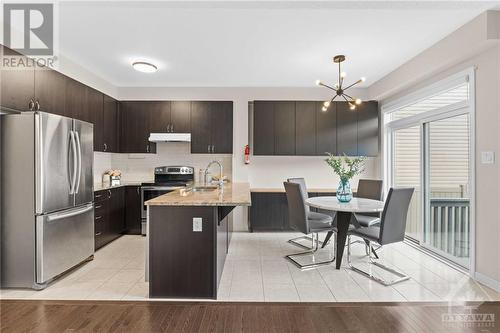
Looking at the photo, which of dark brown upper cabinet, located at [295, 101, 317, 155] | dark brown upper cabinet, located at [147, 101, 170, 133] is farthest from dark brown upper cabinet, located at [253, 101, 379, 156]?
dark brown upper cabinet, located at [147, 101, 170, 133]

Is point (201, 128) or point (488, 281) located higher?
point (201, 128)

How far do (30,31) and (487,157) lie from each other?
4942 millimetres

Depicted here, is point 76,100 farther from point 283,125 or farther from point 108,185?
point 283,125

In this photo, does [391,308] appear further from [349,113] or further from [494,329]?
[349,113]

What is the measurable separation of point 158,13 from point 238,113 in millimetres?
2664

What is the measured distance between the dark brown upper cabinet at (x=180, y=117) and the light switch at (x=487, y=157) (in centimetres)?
Result: 419

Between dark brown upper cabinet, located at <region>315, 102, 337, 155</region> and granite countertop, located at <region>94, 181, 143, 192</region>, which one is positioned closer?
granite countertop, located at <region>94, 181, 143, 192</region>

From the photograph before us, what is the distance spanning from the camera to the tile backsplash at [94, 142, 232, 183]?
534 centimetres

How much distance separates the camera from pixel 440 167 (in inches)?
153

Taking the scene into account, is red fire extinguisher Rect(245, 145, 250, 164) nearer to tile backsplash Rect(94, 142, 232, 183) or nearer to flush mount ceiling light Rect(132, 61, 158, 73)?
tile backsplash Rect(94, 142, 232, 183)

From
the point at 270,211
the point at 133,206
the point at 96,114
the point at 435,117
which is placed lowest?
the point at 270,211

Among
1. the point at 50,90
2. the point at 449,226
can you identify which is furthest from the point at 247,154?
the point at 449,226

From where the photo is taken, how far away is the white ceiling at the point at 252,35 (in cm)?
263

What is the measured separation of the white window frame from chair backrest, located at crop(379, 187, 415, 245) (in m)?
0.74
